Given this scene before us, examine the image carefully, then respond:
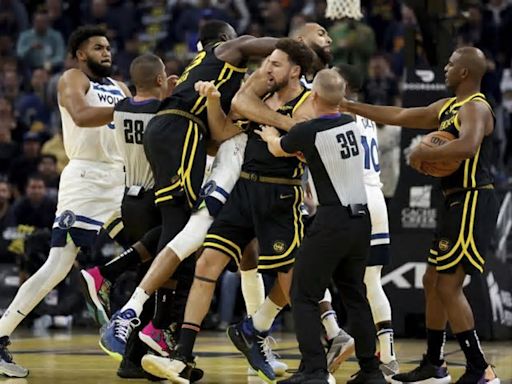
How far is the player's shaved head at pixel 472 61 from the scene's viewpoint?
8594 mm

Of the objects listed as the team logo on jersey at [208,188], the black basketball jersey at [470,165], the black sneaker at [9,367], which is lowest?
the black sneaker at [9,367]

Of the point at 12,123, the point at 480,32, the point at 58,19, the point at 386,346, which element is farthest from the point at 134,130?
the point at 58,19

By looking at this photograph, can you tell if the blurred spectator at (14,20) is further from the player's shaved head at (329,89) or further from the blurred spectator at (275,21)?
the player's shaved head at (329,89)

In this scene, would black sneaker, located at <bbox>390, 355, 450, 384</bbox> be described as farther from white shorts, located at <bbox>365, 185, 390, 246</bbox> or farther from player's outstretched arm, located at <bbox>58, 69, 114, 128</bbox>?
player's outstretched arm, located at <bbox>58, 69, 114, 128</bbox>

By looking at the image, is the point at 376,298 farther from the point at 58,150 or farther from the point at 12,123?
the point at 12,123

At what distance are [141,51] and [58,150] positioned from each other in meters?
3.39

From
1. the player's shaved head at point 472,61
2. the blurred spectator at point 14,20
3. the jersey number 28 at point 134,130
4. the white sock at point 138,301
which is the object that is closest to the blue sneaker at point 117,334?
the white sock at point 138,301

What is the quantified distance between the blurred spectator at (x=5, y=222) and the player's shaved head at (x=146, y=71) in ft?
21.0

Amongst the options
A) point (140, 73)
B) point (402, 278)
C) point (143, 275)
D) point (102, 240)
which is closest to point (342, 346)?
point (143, 275)

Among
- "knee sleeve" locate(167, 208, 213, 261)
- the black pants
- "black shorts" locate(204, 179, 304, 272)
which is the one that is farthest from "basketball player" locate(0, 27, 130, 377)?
the black pants

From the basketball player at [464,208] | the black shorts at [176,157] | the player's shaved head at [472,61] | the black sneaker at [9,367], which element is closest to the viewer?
the basketball player at [464,208]

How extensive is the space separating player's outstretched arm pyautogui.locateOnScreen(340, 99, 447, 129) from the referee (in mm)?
952

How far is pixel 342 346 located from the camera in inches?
360

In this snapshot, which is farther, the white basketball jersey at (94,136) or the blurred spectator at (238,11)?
the blurred spectator at (238,11)
